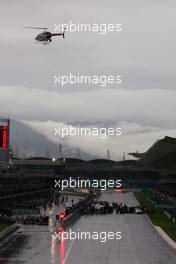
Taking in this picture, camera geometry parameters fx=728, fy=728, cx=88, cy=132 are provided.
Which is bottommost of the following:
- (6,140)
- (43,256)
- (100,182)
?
(43,256)

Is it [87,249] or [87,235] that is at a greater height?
[87,235]

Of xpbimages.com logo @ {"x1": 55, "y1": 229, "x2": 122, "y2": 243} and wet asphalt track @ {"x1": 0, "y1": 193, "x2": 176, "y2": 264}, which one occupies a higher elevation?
xpbimages.com logo @ {"x1": 55, "y1": 229, "x2": 122, "y2": 243}

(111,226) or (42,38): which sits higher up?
(42,38)

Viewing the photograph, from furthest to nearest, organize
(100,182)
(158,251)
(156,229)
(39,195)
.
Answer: (39,195), (156,229), (158,251), (100,182)

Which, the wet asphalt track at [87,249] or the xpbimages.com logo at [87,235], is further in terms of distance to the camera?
the xpbimages.com logo at [87,235]

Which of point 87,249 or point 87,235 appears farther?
point 87,235

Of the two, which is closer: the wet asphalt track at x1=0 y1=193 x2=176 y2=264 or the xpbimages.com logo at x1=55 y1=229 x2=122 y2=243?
the wet asphalt track at x1=0 y1=193 x2=176 y2=264

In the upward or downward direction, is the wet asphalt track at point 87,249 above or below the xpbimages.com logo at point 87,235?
below

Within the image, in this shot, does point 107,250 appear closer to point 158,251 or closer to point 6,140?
point 158,251

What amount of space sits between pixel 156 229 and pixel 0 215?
17595 millimetres

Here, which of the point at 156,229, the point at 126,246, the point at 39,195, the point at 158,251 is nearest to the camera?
the point at 158,251

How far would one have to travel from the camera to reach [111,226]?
67500mm

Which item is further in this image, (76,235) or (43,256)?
(76,235)

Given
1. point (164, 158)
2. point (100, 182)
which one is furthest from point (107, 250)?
point (164, 158)
